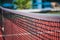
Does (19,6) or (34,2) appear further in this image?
(34,2)

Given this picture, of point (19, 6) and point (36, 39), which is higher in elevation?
point (36, 39)

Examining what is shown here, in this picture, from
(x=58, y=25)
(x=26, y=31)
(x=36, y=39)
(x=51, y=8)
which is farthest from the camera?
(x=51, y=8)

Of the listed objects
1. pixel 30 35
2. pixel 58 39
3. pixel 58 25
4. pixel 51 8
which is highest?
pixel 58 25

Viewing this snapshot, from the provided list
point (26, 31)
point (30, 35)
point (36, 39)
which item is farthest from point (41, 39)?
point (26, 31)

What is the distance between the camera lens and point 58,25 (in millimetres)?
2125

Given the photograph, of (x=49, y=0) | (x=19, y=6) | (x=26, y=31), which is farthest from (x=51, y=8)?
(x=26, y=31)

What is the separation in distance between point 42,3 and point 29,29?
22332 mm

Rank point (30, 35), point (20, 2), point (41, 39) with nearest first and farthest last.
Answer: point (41, 39)
point (30, 35)
point (20, 2)

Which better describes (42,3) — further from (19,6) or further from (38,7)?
(19,6)

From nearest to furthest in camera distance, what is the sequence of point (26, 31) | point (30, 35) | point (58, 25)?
point (58, 25)
point (30, 35)
point (26, 31)

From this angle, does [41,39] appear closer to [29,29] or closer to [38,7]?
[29,29]

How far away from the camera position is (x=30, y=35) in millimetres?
A: 3242

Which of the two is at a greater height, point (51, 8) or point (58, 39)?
point (58, 39)

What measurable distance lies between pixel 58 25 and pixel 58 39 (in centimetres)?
14
